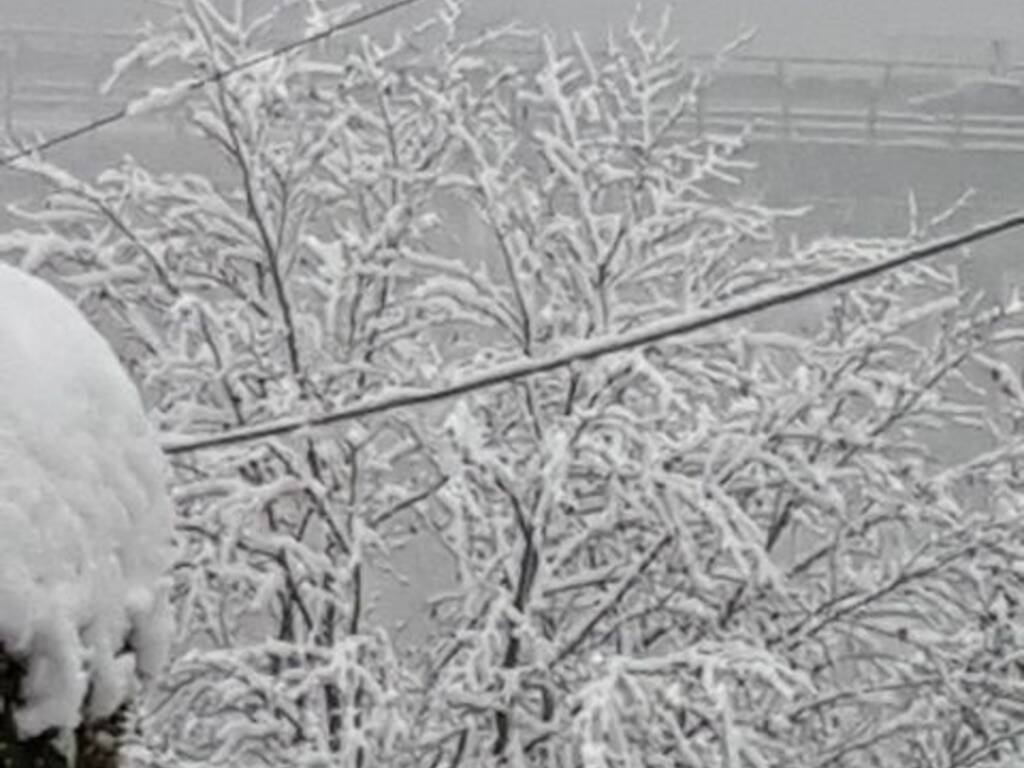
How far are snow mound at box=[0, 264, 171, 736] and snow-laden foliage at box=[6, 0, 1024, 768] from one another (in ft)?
20.9

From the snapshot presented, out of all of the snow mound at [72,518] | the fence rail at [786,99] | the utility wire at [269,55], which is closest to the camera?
the snow mound at [72,518]

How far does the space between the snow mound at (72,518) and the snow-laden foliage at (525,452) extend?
6369 mm

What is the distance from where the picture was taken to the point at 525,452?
32.2 ft

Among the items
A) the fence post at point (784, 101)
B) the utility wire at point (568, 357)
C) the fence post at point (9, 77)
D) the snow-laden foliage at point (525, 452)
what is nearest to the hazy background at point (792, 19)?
the fence post at point (784, 101)

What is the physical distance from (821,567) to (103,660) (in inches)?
356

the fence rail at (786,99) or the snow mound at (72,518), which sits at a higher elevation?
the fence rail at (786,99)

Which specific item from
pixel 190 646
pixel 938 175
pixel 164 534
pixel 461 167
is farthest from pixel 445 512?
pixel 938 175

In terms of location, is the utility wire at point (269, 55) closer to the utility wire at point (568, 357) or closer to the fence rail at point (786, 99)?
the utility wire at point (568, 357)

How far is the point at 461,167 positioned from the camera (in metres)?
11.9

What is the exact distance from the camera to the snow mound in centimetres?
203

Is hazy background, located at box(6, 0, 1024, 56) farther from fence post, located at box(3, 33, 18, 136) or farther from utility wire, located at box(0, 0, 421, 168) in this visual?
utility wire, located at box(0, 0, 421, 168)

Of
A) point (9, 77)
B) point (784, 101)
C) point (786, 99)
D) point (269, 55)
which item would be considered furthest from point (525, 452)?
point (786, 99)

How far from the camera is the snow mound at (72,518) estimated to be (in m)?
2.03

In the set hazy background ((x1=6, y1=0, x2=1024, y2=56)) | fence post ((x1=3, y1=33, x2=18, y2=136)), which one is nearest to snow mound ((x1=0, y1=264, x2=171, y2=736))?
fence post ((x1=3, y1=33, x2=18, y2=136))
